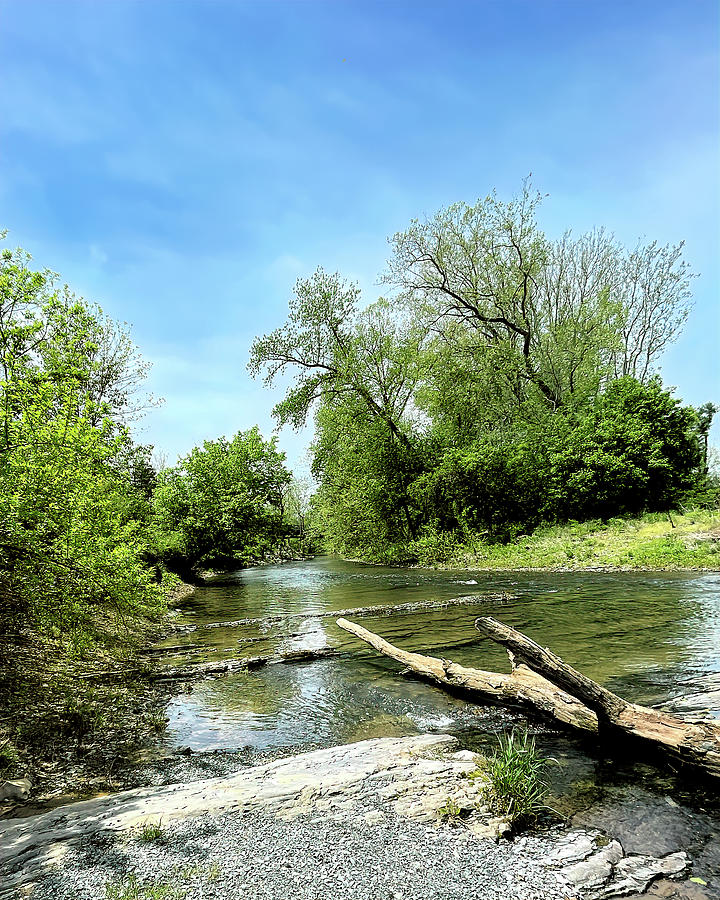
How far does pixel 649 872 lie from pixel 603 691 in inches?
63.8

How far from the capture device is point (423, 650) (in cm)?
848

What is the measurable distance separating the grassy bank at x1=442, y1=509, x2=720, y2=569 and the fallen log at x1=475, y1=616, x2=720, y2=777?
1289 cm

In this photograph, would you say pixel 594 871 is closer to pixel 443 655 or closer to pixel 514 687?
pixel 514 687

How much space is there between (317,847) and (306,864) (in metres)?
0.18

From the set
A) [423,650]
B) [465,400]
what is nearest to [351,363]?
[465,400]

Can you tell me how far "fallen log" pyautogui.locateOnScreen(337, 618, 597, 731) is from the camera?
510 centimetres

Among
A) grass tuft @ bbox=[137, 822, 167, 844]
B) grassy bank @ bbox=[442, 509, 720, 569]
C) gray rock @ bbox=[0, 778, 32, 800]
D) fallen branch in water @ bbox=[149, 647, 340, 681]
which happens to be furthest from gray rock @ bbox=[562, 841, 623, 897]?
grassy bank @ bbox=[442, 509, 720, 569]

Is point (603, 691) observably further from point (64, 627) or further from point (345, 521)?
point (345, 521)

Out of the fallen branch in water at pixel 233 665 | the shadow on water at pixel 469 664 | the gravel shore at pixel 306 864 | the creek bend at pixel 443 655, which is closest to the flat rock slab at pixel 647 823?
the shadow on water at pixel 469 664

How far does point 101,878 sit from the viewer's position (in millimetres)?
3172

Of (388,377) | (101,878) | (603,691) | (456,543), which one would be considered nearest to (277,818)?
(101,878)

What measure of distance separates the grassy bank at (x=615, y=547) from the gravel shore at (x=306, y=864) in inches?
585

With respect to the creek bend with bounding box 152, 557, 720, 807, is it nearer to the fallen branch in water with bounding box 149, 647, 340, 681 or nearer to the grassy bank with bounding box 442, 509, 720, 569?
the fallen branch in water with bounding box 149, 647, 340, 681

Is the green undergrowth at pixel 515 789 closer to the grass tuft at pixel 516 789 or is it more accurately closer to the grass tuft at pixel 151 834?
the grass tuft at pixel 516 789
